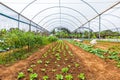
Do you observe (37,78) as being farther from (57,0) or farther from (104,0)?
(57,0)

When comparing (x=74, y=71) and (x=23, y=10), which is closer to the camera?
(x=74, y=71)

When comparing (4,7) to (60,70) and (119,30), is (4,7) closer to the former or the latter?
(60,70)

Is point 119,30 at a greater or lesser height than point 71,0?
lesser

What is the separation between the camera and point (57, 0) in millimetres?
19047

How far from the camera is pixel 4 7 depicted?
1298 cm

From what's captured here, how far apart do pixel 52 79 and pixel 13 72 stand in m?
1.29

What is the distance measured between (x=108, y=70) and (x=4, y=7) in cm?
854

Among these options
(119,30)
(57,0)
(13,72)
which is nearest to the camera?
(13,72)

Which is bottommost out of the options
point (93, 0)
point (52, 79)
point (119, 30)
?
point (52, 79)

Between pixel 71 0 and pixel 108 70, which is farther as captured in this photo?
pixel 71 0

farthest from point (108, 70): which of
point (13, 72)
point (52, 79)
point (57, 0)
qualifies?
point (57, 0)

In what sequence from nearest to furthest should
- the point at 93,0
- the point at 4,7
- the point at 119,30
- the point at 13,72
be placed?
the point at 13,72
the point at 4,7
the point at 93,0
the point at 119,30

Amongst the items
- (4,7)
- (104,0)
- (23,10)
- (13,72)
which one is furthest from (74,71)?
(23,10)

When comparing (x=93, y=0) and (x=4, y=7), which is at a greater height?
(x=93, y=0)
